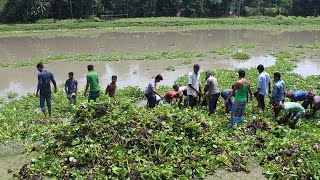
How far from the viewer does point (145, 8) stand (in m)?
60.6

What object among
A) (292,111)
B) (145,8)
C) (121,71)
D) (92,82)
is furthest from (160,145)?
(145,8)

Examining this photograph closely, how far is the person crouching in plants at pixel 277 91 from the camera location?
10.7 meters

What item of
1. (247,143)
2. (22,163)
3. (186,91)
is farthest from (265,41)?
(22,163)

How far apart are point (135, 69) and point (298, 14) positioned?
49203 mm

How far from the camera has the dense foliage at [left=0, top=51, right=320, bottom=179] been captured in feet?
26.3

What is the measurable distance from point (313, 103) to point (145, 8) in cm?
5204

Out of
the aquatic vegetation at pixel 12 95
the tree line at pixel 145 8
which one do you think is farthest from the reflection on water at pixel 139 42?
the tree line at pixel 145 8

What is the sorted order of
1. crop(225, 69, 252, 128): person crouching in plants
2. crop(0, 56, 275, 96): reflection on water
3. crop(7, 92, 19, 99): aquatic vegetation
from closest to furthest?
crop(225, 69, 252, 128): person crouching in plants → crop(7, 92, 19, 99): aquatic vegetation → crop(0, 56, 275, 96): reflection on water

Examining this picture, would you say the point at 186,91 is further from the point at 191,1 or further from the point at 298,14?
the point at 298,14

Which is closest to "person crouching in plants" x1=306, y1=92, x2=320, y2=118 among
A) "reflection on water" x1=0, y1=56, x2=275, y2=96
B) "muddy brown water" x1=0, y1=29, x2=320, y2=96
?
"reflection on water" x1=0, y1=56, x2=275, y2=96

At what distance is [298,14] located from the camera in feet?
208

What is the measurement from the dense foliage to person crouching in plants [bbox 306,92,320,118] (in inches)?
13.8

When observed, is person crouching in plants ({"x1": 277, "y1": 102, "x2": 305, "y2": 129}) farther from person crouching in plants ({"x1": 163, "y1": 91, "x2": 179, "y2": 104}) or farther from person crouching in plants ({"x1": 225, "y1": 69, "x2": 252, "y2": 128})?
person crouching in plants ({"x1": 163, "y1": 91, "x2": 179, "y2": 104})

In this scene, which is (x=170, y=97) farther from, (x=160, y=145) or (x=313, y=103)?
(x=313, y=103)
